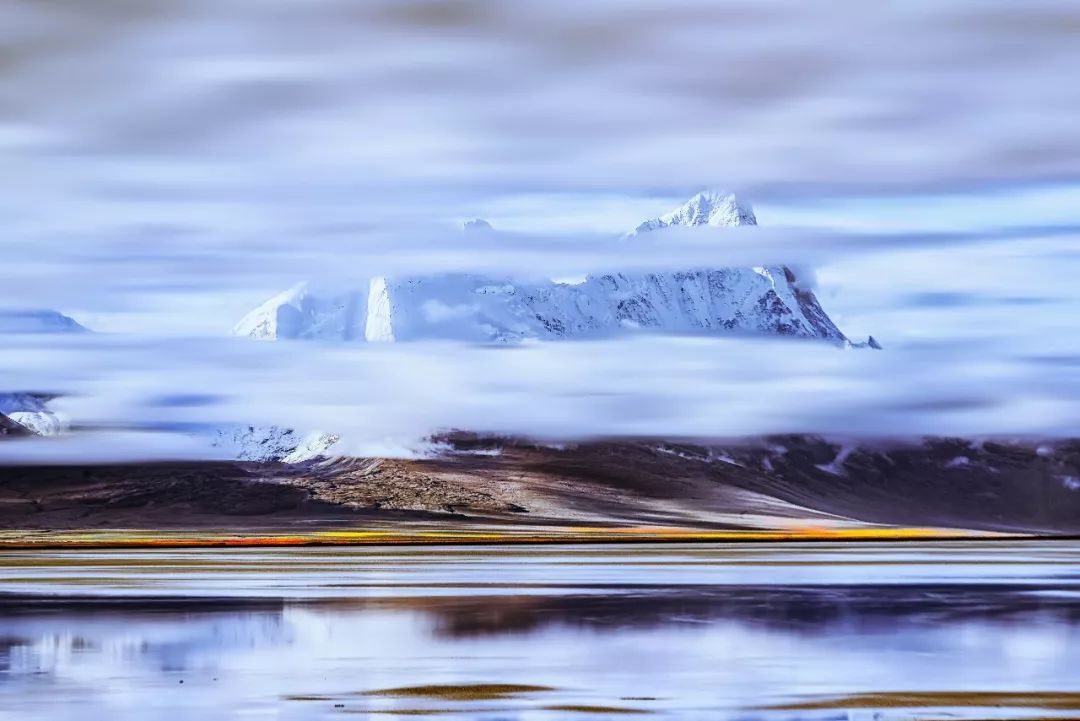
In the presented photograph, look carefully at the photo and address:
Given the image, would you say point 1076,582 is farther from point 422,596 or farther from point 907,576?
point 422,596

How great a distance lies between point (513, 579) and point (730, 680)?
4380cm

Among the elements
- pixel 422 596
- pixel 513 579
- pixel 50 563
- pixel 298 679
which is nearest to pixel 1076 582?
pixel 513 579

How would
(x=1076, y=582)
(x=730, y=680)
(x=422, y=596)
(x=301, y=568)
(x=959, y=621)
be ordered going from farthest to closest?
(x=301, y=568)
(x=1076, y=582)
(x=422, y=596)
(x=959, y=621)
(x=730, y=680)

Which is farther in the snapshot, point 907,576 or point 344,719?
point 907,576

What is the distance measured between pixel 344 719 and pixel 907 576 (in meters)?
55.6

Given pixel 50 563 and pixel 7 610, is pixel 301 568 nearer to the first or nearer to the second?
pixel 50 563

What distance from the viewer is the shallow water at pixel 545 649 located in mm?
30969

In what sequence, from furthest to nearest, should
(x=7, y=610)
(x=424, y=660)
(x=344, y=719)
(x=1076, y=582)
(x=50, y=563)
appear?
(x=50, y=563)
(x=1076, y=582)
(x=7, y=610)
(x=424, y=660)
(x=344, y=719)

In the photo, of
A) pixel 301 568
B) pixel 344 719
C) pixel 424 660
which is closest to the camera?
pixel 344 719

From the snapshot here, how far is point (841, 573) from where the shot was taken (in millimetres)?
85000

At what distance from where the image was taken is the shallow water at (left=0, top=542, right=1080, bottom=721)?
31.0 meters

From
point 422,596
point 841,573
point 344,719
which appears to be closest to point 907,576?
point 841,573

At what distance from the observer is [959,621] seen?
48.3 metres

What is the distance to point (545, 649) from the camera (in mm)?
40594
